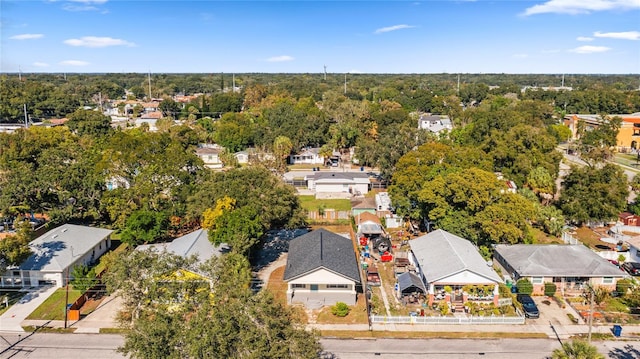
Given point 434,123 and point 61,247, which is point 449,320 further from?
point 434,123

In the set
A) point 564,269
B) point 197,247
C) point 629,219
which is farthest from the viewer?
point 629,219

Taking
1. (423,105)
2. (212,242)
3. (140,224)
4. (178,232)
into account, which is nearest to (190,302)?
(212,242)

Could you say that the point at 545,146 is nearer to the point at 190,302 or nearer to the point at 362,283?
the point at 362,283

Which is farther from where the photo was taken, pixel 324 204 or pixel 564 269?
pixel 324 204

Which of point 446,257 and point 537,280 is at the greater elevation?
point 446,257

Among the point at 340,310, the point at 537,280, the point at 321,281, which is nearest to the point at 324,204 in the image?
the point at 321,281

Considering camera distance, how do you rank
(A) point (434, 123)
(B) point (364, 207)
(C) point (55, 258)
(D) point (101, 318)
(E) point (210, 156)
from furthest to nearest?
(A) point (434, 123) < (E) point (210, 156) < (B) point (364, 207) < (C) point (55, 258) < (D) point (101, 318)

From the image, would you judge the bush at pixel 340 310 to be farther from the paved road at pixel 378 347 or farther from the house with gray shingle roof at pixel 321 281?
the paved road at pixel 378 347

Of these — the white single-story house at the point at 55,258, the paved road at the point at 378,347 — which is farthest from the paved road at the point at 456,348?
the white single-story house at the point at 55,258
